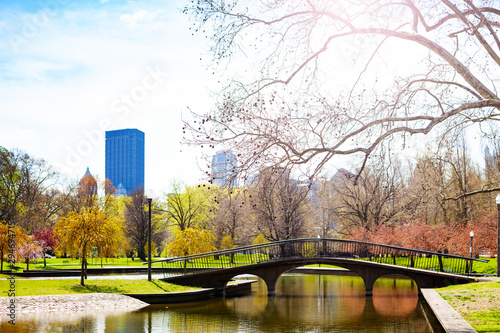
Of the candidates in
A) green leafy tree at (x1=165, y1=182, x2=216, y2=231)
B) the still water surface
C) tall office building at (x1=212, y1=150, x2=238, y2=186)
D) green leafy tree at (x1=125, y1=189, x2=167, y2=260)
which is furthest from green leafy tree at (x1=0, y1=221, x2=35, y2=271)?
green leafy tree at (x1=165, y1=182, x2=216, y2=231)

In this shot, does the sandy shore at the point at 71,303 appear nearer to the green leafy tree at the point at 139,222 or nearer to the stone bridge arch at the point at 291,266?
the stone bridge arch at the point at 291,266

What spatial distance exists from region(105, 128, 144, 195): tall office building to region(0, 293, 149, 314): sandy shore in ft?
87.3

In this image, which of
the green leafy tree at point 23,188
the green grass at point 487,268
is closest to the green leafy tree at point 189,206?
the green leafy tree at point 23,188

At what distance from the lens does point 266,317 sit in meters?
19.2

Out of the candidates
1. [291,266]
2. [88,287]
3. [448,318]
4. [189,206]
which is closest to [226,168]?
[448,318]

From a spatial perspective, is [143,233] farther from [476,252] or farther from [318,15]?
[318,15]

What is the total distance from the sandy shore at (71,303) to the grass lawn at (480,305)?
12.8 m

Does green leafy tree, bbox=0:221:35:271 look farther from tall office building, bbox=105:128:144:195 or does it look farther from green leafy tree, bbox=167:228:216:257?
tall office building, bbox=105:128:144:195

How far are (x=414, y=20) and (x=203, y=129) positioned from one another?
19.4ft

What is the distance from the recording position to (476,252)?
108ft

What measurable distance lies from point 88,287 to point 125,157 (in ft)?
123

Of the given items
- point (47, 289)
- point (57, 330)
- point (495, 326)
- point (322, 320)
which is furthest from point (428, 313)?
point (47, 289)

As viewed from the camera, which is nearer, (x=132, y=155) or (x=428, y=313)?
(x=428, y=313)

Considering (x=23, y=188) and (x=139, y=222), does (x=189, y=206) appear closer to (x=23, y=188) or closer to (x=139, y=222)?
(x=139, y=222)
